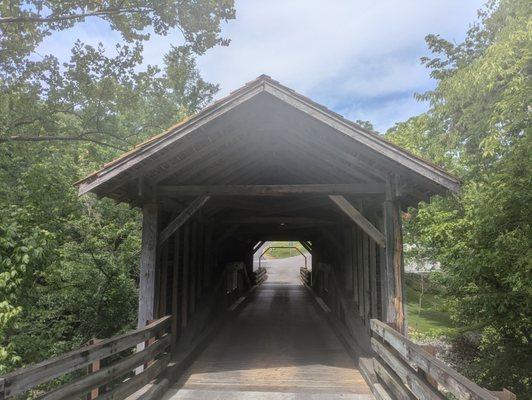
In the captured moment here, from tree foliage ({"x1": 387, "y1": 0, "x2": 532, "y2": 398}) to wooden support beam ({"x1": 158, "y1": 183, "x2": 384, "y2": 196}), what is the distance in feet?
8.85

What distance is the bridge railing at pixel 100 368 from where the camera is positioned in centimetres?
320

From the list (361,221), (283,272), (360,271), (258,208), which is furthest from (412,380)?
(283,272)

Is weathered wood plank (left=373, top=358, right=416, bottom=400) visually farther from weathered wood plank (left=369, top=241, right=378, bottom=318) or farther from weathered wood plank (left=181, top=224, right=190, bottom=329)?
weathered wood plank (left=181, top=224, right=190, bottom=329)

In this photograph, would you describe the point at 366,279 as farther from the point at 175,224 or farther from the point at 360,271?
the point at 175,224

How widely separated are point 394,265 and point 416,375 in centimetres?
242

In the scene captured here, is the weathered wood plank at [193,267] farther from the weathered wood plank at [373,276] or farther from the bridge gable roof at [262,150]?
the weathered wood plank at [373,276]

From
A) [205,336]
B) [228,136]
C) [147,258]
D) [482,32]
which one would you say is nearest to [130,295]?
[205,336]

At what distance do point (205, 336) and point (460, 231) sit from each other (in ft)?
27.4

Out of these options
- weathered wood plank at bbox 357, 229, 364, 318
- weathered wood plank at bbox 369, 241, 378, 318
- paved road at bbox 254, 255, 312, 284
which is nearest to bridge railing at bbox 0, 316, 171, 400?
weathered wood plank at bbox 369, 241, 378, 318

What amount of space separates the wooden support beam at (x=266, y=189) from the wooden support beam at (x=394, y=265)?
1.24 feet

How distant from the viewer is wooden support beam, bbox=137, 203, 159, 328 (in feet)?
22.2

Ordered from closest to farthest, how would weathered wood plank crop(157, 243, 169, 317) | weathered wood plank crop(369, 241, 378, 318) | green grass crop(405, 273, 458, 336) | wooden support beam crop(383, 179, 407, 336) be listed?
wooden support beam crop(383, 179, 407, 336) < weathered wood plank crop(157, 243, 169, 317) < weathered wood plank crop(369, 241, 378, 318) < green grass crop(405, 273, 458, 336)

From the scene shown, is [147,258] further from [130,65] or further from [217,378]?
[130,65]

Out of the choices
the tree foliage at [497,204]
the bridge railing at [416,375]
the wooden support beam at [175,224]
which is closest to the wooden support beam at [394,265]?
the bridge railing at [416,375]
